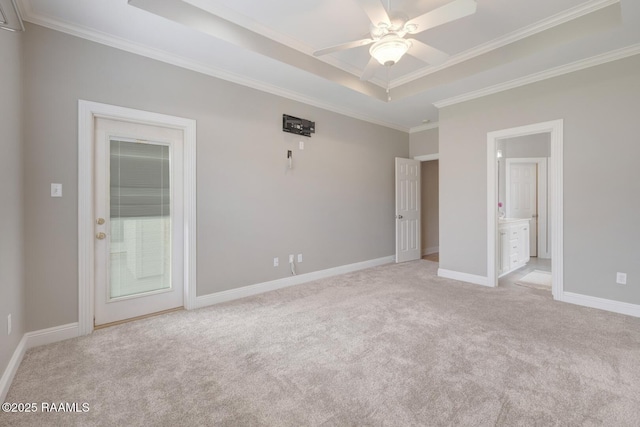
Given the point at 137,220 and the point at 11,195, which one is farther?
the point at 137,220

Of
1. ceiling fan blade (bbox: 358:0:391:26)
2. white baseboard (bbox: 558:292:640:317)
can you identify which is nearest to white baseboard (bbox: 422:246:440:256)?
white baseboard (bbox: 558:292:640:317)

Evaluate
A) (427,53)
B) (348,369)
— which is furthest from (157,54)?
(348,369)

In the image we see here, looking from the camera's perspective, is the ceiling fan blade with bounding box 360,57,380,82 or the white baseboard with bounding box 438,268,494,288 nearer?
the ceiling fan blade with bounding box 360,57,380,82

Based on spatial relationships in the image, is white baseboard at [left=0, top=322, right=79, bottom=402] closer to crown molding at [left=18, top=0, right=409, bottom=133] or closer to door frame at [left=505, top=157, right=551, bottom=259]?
crown molding at [left=18, top=0, right=409, bottom=133]

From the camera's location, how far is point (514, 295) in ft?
11.6

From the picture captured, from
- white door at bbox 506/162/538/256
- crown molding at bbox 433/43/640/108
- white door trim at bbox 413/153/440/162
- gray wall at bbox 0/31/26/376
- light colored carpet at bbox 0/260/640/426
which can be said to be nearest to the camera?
light colored carpet at bbox 0/260/640/426

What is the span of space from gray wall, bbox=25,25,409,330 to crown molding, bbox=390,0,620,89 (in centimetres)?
146

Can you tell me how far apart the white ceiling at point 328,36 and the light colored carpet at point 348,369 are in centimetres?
274

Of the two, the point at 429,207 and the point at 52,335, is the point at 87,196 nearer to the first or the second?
the point at 52,335

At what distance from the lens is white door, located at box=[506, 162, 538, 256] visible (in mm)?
6219

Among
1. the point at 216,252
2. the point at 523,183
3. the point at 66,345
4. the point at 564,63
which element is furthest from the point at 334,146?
the point at 523,183

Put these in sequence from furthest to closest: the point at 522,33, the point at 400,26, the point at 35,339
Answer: the point at 522,33, the point at 35,339, the point at 400,26

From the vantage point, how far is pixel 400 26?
2.19m

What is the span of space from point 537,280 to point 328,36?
4.54 metres
